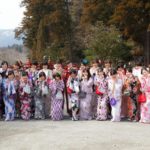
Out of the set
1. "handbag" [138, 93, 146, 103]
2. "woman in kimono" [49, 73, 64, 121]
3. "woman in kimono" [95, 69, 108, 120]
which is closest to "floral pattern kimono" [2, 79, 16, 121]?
"woman in kimono" [49, 73, 64, 121]

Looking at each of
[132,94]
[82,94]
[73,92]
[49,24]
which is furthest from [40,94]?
[49,24]

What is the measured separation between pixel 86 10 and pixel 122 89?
Result: 2819cm

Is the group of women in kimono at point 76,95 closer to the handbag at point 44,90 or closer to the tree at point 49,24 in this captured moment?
the handbag at point 44,90

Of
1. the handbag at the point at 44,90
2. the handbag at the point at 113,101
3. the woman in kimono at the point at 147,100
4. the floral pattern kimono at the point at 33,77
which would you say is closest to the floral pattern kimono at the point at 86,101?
the handbag at the point at 113,101

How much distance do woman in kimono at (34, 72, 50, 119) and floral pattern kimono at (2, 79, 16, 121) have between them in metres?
0.68

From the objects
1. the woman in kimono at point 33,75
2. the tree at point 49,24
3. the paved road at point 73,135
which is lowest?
the paved road at point 73,135

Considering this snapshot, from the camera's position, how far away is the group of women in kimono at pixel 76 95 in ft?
50.3

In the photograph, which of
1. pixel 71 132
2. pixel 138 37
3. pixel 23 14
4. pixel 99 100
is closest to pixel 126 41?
pixel 138 37

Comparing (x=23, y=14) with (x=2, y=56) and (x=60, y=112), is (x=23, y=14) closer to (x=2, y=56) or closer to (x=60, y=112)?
(x=2, y=56)

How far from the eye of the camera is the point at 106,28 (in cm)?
3691

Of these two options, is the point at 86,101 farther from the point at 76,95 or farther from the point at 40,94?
the point at 40,94

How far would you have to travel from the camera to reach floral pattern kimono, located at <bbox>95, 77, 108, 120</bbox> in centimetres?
1538

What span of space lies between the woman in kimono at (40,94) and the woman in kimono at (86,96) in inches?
41.5

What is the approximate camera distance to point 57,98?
51.1ft
